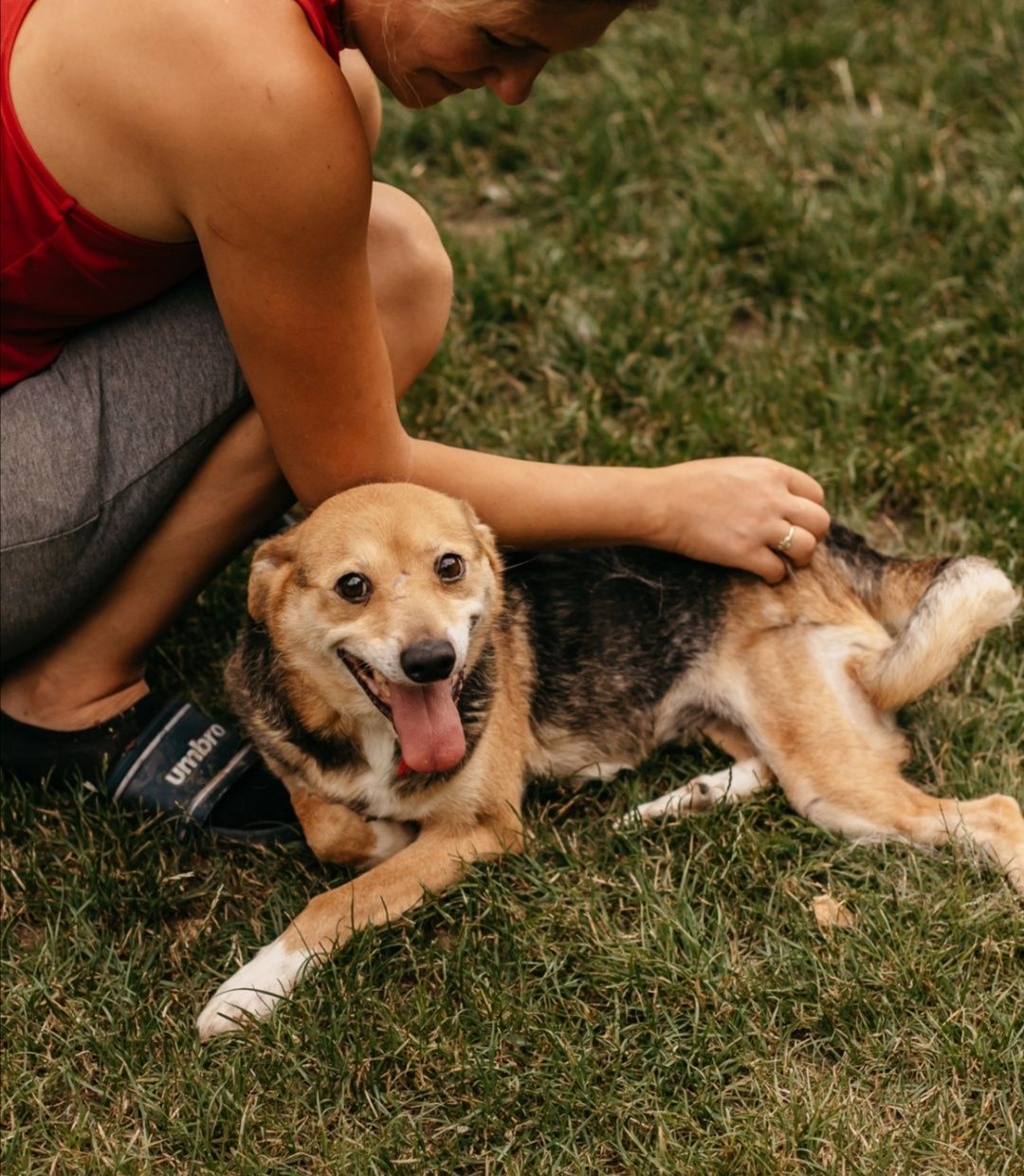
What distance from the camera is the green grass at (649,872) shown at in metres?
2.88

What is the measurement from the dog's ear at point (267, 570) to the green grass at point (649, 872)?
0.69 meters

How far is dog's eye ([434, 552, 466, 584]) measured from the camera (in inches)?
127

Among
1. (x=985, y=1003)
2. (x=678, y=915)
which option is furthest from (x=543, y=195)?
(x=985, y=1003)

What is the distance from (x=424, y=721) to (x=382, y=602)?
0.93 ft

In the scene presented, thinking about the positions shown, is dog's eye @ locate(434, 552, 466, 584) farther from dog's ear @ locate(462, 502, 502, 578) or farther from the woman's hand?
the woman's hand

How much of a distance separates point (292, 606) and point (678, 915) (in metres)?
1.15

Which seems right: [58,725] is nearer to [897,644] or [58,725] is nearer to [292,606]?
[292,606]

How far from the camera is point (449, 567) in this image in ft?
10.7

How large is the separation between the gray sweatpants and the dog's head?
352 mm

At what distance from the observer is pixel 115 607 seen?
360 centimetres

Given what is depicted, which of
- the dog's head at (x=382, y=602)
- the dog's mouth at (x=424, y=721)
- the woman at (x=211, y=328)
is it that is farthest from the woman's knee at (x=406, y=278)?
the dog's mouth at (x=424, y=721)

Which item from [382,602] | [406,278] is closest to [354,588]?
[382,602]

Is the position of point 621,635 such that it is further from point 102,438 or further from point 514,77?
point 514,77

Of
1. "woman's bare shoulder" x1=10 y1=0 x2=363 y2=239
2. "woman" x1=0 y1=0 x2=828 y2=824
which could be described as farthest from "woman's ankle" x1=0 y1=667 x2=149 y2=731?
"woman's bare shoulder" x1=10 y1=0 x2=363 y2=239
